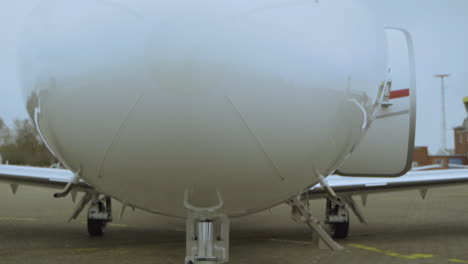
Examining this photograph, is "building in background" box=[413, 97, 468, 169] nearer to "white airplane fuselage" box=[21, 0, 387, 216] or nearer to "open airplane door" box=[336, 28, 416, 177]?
"open airplane door" box=[336, 28, 416, 177]

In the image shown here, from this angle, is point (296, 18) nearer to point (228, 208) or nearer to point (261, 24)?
point (261, 24)

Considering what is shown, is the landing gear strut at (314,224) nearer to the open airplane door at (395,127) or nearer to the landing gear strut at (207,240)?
the landing gear strut at (207,240)

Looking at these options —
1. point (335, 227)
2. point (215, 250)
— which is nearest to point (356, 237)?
point (335, 227)

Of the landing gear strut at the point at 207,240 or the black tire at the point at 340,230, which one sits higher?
the landing gear strut at the point at 207,240

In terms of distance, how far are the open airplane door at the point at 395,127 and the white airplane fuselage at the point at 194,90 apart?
198 centimetres

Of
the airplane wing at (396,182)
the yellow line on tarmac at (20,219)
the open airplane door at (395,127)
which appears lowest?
the yellow line on tarmac at (20,219)

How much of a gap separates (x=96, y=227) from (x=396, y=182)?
4.88m

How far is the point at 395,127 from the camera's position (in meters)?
5.48

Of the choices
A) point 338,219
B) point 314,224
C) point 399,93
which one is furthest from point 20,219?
point 399,93

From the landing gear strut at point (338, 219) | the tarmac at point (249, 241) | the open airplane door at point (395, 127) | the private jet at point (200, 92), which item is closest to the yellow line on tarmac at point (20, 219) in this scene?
the tarmac at point (249, 241)

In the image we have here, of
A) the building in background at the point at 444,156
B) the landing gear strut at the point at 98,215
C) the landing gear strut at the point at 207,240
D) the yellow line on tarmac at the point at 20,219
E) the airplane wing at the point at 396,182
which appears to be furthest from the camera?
the building in background at the point at 444,156

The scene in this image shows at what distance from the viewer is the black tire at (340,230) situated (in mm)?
8648

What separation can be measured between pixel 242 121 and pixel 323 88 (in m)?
0.55

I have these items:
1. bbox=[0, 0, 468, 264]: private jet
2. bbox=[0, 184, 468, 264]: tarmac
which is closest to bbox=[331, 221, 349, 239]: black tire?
bbox=[0, 184, 468, 264]: tarmac
